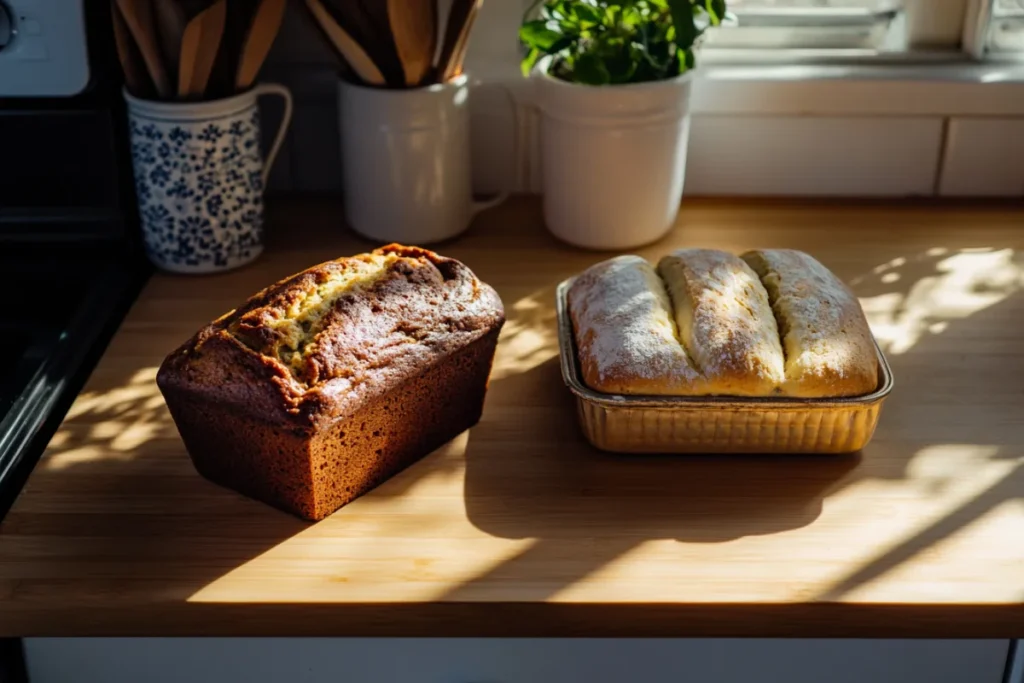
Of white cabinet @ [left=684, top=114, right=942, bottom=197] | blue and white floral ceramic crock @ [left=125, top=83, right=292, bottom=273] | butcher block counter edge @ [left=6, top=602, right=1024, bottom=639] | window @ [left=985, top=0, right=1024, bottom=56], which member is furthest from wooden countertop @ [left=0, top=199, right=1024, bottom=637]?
window @ [left=985, top=0, right=1024, bottom=56]

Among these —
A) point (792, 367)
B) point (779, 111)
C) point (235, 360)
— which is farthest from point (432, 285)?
point (779, 111)

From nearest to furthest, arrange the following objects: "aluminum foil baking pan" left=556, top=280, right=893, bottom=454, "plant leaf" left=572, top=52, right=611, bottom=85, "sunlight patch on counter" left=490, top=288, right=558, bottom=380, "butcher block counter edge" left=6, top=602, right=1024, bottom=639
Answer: "butcher block counter edge" left=6, top=602, right=1024, bottom=639, "aluminum foil baking pan" left=556, top=280, right=893, bottom=454, "sunlight patch on counter" left=490, top=288, right=558, bottom=380, "plant leaf" left=572, top=52, right=611, bottom=85

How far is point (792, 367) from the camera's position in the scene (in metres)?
0.87

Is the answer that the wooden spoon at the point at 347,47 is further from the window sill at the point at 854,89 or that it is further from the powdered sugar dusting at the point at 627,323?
the powdered sugar dusting at the point at 627,323

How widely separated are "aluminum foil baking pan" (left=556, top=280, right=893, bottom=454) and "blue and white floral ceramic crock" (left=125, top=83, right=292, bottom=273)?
1.47 ft

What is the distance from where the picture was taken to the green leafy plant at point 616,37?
3.70 ft

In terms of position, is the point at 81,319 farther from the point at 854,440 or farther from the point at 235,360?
the point at 854,440

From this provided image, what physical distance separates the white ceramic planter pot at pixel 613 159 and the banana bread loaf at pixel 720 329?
0.21 meters

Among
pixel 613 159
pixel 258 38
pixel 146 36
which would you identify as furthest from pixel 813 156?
pixel 146 36

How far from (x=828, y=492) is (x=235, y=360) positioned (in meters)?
0.46

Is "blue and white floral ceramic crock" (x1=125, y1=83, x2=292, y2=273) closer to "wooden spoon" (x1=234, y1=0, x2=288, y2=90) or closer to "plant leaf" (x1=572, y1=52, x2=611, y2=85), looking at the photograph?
"wooden spoon" (x1=234, y1=0, x2=288, y2=90)

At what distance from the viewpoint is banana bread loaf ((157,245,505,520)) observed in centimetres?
81

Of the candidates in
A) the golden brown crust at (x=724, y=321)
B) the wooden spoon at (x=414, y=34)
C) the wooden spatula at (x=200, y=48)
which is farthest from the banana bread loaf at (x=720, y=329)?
the wooden spatula at (x=200, y=48)

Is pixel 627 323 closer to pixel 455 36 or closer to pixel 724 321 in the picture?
pixel 724 321
